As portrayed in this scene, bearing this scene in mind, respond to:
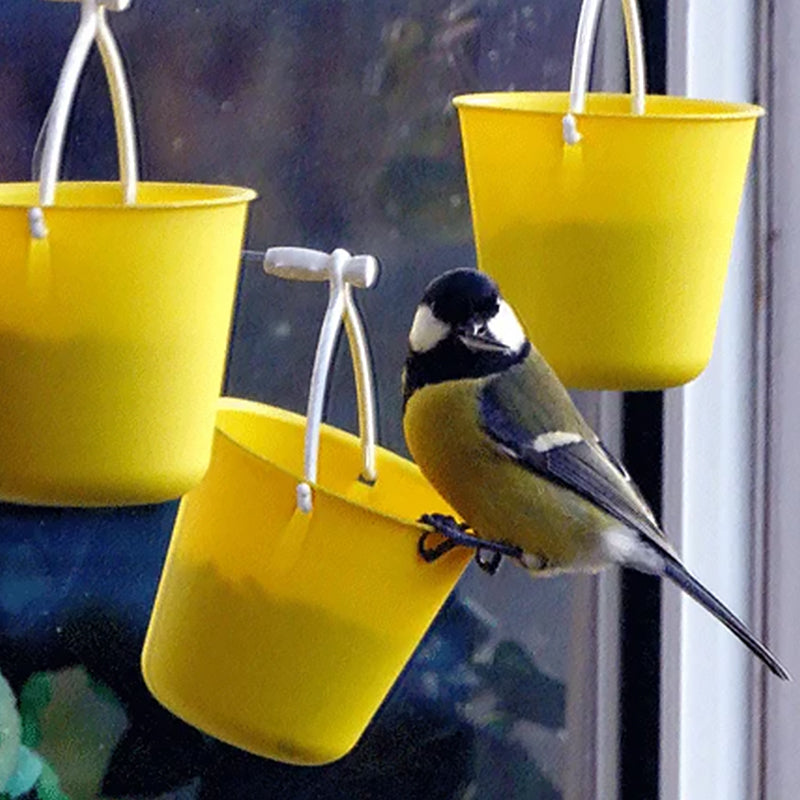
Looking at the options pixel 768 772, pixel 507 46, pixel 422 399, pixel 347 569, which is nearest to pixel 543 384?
pixel 422 399

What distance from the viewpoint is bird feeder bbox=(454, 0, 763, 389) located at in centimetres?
79

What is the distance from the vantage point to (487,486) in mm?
818

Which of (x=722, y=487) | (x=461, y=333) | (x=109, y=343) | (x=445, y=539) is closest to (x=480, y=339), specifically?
(x=461, y=333)

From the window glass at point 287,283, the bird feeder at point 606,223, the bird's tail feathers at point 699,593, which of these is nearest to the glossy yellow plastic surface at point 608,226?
the bird feeder at point 606,223

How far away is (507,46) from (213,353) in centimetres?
50

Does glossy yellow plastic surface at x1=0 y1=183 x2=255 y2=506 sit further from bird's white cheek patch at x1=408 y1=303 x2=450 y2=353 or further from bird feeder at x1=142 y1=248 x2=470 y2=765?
bird's white cheek patch at x1=408 y1=303 x2=450 y2=353

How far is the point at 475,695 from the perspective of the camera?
1.17 metres

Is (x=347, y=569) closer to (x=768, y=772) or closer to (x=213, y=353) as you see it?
(x=213, y=353)

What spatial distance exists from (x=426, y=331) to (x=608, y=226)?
12 centimetres

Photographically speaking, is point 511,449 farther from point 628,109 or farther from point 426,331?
point 628,109

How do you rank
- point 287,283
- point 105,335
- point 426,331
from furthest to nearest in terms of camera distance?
point 287,283, point 426,331, point 105,335

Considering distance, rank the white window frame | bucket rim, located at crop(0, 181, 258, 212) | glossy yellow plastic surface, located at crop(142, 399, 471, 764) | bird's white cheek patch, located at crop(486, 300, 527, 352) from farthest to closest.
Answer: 1. the white window frame
2. bird's white cheek patch, located at crop(486, 300, 527, 352)
3. glossy yellow plastic surface, located at crop(142, 399, 471, 764)
4. bucket rim, located at crop(0, 181, 258, 212)

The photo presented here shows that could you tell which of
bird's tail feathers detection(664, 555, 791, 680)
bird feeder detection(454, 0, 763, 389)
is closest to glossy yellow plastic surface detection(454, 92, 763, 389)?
bird feeder detection(454, 0, 763, 389)

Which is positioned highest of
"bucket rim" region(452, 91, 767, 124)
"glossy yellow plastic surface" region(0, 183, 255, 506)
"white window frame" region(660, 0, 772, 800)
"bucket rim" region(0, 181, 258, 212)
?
"bucket rim" region(452, 91, 767, 124)
